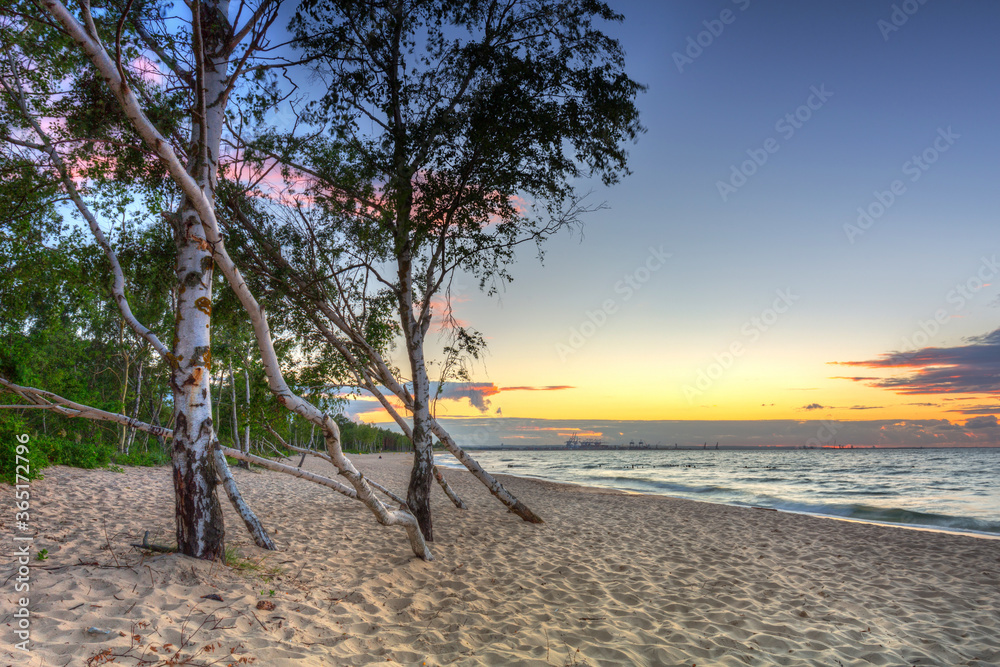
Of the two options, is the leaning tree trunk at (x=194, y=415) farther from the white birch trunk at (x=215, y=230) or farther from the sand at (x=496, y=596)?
the sand at (x=496, y=596)

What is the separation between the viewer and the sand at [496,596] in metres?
4.25

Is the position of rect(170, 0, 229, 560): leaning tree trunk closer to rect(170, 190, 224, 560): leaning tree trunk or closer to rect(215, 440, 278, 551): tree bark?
rect(170, 190, 224, 560): leaning tree trunk

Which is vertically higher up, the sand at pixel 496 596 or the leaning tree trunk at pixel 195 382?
the leaning tree trunk at pixel 195 382

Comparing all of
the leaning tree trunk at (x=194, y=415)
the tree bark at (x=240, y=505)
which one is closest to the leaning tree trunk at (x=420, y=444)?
the tree bark at (x=240, y=505)

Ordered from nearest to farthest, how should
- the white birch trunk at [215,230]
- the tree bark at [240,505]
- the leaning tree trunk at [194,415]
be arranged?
the white birch trunk at [215,230] < the leaning tree trunk at [194,415] < the tree bark at [240,505]

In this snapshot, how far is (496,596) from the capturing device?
263 inches

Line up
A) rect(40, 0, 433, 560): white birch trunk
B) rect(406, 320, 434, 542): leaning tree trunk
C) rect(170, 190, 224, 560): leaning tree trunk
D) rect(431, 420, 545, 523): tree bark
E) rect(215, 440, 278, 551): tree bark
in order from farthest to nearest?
rect(431, 420, 545, 523): tree bark < rect(406, 320, 434, 542): leaning tree trunk < rect(215, 440, 278, 551): tree bark < rect(170, 190, 224, 560): leaning tree trunk < rect(40, 0, 433, 560): white birch trunk

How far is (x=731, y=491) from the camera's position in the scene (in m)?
28.0

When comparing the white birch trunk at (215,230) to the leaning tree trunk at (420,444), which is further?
the leaning tree trunk at (420,444)

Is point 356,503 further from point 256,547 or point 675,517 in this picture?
point 675,517

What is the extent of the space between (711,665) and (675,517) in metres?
10.8

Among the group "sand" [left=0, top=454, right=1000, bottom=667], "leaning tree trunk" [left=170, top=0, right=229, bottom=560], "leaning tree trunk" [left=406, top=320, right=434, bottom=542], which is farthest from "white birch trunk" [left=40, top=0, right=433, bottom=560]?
"leaning tree trunk" [left=406, top=320, right=434, bottom=542]

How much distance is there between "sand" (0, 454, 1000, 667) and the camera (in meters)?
4.25

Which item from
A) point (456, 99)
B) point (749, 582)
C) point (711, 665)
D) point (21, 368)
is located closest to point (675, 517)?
point (749, 582)
